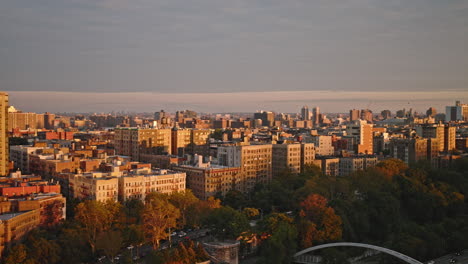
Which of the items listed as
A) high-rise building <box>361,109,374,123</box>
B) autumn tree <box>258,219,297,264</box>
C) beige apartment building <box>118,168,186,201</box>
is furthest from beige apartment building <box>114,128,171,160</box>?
high-rise building <box>361,109,374,123</box>

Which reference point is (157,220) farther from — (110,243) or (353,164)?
(353,164)

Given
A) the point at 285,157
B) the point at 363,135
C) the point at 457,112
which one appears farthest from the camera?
the point at 457,112

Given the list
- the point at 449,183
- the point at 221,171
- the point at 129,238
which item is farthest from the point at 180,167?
the point at 449,183

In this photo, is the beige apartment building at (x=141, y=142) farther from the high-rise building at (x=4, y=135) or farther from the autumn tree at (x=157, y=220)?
the autumn tree at (x=157, y=220)

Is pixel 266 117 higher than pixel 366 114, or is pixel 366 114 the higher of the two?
pixel 366 114

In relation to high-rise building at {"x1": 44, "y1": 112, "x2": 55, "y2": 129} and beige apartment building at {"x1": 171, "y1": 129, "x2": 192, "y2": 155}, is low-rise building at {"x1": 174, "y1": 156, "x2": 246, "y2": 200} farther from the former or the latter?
high-rise building at {"x1": 44, "y1": 112, "x2": 55, "y2": 129}

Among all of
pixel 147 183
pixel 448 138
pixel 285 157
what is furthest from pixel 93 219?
pixel 448 138
